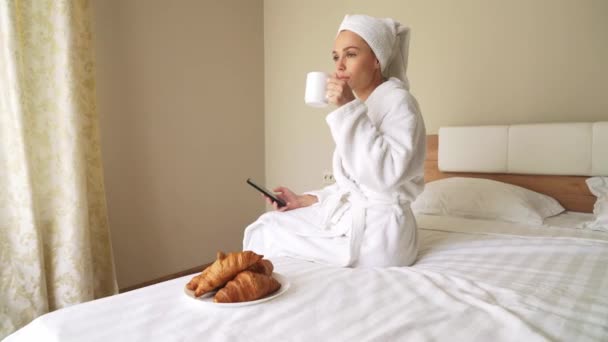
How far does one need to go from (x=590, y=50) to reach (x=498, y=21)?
47cm

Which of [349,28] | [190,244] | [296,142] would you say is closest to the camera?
[349,28]

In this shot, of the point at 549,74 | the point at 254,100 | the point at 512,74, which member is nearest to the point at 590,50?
the point at 549,74

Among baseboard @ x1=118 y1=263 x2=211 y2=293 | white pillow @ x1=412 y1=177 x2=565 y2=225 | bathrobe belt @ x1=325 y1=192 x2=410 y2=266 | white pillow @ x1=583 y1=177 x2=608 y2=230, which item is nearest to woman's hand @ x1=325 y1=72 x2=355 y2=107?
bathrobe belt @ x1=325 y1=192 x2=410 y2=266

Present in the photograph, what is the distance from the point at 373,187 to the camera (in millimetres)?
1124

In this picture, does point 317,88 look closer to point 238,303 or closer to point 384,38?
point 384,38

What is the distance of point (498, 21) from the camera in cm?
215

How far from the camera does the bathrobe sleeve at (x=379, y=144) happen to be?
3.51 ft

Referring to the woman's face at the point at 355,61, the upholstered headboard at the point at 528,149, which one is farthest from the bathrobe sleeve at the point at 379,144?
the upholstered headboard at the point at 528,149

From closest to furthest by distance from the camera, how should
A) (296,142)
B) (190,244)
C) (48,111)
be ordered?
(48,111)
(190,244)
(296,142)

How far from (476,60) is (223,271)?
2005mm

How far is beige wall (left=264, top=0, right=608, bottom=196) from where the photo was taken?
1936 millimetres

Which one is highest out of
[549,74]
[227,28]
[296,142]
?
[227,28]

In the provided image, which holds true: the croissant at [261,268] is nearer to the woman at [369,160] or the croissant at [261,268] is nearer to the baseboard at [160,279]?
the woman at [369,160]

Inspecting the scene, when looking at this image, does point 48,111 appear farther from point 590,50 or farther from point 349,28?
point 590,50
